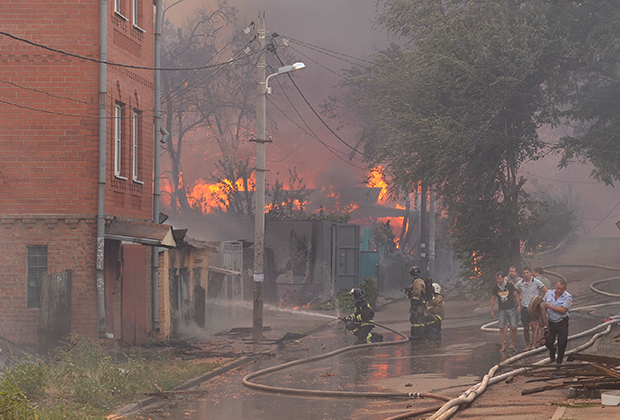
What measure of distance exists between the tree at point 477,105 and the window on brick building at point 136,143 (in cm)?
1121

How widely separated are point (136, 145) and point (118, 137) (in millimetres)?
1167

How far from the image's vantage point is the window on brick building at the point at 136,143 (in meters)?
17.8

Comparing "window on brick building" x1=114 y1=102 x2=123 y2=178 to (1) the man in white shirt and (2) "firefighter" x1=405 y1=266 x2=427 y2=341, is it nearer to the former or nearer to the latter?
(2) "firefighter" x1=405 y1=266 x2=427 y2=341

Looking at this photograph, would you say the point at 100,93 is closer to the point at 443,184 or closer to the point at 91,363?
the point at 91,363

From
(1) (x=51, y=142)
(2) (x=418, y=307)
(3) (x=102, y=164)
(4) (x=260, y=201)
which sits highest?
(1) (x=51, y=142)

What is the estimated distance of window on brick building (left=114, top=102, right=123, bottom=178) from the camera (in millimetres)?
16547

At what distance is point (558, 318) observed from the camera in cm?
1348

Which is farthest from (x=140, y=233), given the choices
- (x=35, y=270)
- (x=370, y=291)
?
(x=370, y=291)

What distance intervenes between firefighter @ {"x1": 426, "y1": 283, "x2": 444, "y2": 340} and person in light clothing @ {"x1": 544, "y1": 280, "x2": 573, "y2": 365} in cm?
594

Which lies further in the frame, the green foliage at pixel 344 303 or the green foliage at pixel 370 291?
the green foliage at pixel 370 291

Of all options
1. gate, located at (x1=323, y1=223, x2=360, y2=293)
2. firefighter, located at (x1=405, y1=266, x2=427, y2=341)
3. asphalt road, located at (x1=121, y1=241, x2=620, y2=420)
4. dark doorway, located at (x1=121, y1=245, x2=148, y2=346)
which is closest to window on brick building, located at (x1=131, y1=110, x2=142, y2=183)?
dark doorway, located at (x1=121, y1=245, x2=148, y2=346)

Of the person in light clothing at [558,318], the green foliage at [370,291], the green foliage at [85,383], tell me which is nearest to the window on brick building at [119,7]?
the green foliage at [85,383]

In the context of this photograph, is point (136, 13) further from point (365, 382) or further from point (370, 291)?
point (370, 291)

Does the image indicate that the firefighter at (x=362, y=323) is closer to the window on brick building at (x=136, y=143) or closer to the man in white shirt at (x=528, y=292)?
the man in white shirt at (x=528, y=292)
